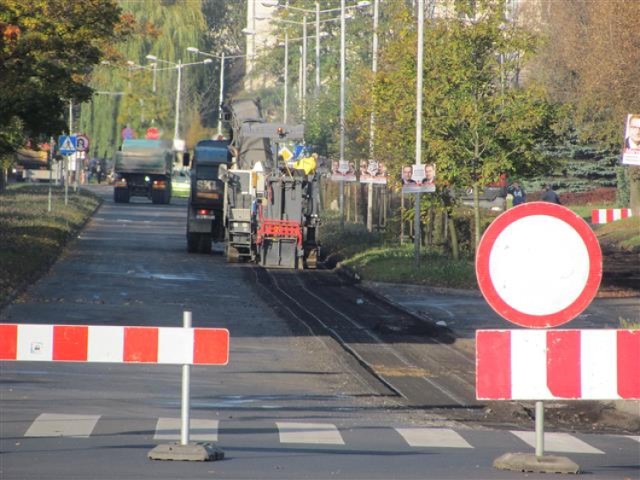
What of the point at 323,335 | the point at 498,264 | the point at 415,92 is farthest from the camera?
the point at 415,92

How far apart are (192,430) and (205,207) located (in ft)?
98.0

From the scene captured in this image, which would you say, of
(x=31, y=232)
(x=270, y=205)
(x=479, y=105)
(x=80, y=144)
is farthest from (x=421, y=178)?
(x=80, y=144)

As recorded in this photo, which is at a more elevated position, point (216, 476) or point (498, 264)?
point (498, 264)

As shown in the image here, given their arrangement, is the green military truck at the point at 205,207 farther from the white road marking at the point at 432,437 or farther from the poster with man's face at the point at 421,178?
the white road marking at the point at 432,437

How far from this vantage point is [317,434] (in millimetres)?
11422

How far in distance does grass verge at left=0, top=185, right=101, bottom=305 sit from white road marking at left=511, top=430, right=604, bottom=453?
12910 mm

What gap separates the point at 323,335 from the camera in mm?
21641

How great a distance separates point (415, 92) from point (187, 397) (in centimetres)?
2597

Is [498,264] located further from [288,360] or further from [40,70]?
[40,70]

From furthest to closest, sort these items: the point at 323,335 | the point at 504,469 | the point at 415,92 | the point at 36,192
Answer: the point at 36,192
the point at 415,92
the point at 323,335
the point at 504,469

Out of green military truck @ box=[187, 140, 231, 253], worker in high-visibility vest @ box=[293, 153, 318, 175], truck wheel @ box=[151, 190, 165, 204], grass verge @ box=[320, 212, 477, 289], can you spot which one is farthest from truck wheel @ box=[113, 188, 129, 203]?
worker in high-visibility vest @ box=[293, 153, 318, 175]

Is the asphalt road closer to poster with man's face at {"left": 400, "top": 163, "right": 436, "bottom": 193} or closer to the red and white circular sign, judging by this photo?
the red and white circular sign

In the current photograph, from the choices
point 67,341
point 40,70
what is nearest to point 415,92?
point 40,70

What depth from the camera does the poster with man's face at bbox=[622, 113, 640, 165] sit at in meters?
19.6
